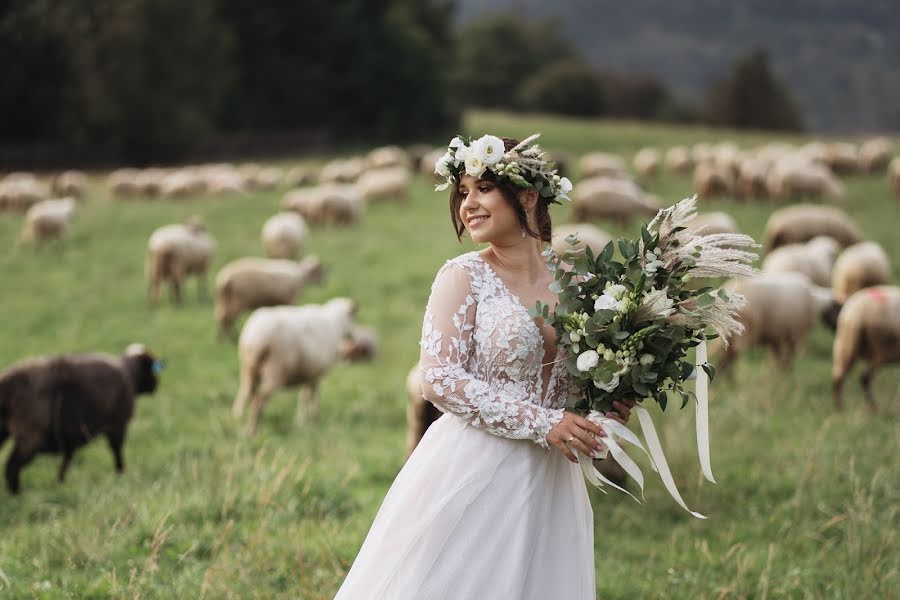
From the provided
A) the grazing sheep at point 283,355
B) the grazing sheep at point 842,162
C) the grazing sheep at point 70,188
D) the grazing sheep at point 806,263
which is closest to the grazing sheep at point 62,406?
the grazing sheep at point 283,355

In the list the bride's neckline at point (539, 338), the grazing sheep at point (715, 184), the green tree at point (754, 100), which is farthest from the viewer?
the green tree at point (754, 100)

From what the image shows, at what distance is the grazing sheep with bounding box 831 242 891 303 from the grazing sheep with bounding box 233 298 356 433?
8.05 m

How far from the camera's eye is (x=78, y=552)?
5195 mm

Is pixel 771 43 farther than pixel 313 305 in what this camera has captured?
Yes

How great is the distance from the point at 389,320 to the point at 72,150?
109 feet

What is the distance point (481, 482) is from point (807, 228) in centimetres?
1636

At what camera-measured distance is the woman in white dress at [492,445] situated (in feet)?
10.8

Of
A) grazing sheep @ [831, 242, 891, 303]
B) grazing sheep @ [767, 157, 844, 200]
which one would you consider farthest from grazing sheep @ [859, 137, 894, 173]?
grazing sheep @ [831, 242, 891, 303]

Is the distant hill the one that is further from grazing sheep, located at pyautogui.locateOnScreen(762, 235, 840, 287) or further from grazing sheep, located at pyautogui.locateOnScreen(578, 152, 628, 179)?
grazing sheep, located at pyautogui.locateOnScreen(578, 152, 628, 179)

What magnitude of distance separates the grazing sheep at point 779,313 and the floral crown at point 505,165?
28.3ft

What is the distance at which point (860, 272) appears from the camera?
13484 millimetres

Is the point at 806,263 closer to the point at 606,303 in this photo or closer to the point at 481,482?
the point at 606,303

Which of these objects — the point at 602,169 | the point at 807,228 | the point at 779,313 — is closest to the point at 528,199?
the point at 779,313

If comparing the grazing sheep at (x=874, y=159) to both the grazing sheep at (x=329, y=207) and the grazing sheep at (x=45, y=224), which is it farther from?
the grazing sheep at (x=45, y=224)
